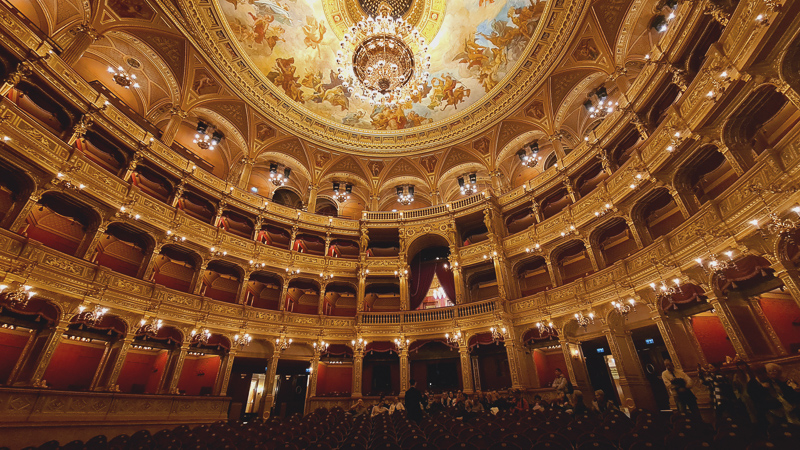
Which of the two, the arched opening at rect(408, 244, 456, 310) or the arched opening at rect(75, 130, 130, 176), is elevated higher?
the arched opening at rect(75, 130, 130, 176)

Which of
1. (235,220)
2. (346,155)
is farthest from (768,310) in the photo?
(235,220)

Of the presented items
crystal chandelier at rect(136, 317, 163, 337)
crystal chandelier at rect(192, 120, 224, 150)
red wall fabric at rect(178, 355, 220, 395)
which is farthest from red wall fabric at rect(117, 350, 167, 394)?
crystal chandelier at rect(192, 120, 224, 150)

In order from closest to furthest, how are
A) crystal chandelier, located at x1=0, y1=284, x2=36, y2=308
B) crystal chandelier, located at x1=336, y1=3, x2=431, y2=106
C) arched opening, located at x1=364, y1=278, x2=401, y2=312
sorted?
crystal chandelier, located at x1=0, y1=284, x2=36, y2=308 < crystal chandelier, located at x1=336, y1=3, x2=431, y2=106 < arched opening, located at x1=364, y1=278, x2=401, y2=312

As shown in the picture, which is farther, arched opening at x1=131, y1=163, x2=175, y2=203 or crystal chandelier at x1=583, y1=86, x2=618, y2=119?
crystal chandelier at x1=583, y1=86, x2=618, y2=119

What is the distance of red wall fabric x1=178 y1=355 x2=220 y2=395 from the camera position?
50.2ft

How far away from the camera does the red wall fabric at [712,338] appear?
11.1m

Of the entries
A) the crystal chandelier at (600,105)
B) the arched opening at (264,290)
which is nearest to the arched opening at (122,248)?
the arched opening at (264,290)

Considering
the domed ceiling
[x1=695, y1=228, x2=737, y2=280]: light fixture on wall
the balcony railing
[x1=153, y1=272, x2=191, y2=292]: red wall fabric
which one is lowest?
[x1=695, y1=228, x2=737, y2=280]: light fixture on wall

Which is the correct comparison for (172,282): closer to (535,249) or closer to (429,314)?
(429,314)

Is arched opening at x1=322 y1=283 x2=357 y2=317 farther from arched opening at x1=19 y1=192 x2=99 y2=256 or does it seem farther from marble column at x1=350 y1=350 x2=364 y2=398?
arched opening at x1=19 y1=192 x2=99 y2=256

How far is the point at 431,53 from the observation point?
1889 cm

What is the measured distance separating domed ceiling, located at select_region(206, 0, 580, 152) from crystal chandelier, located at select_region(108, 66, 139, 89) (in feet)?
15.9

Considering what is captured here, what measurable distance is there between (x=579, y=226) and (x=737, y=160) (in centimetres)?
624


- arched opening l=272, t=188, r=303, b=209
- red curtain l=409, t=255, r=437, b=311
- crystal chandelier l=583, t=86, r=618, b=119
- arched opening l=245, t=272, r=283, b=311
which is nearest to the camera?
crystal chandelier l=583, t=86, r=618, b=119
